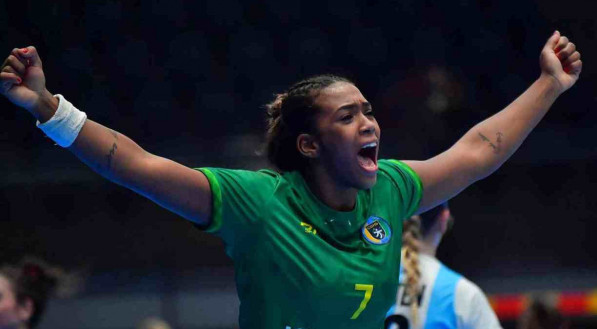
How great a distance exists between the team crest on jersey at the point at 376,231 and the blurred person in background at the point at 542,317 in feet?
8.05

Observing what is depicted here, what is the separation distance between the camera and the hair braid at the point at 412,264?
4.05 metres

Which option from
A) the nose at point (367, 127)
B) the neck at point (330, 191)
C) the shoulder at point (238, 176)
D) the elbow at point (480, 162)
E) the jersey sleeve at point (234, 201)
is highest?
the elbow at point (480, 162)

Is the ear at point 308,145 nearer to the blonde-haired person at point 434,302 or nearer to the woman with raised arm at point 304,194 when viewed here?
the woman with raised arm at point 304,194

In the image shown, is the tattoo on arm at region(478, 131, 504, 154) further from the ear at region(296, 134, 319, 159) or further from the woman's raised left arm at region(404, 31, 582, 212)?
the ear at region(296, 134, 319, 159)

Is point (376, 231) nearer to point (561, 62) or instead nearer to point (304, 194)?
point (304, 194)

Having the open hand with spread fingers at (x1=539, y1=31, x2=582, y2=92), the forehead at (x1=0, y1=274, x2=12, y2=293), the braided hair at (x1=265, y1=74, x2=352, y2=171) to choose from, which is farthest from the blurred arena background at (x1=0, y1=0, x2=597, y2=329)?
the braided hair at (x1=265, y1=74, x2=352, y2=171)

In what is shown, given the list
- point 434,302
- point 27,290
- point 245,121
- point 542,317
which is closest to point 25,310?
point 27,290

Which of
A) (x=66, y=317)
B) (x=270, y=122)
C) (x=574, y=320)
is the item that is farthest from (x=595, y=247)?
(x=270, y=122)

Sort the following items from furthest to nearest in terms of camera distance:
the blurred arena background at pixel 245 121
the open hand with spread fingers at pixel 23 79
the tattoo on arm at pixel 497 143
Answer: the blurred arena background at pixel 245 121, the tattoo on arm at pixel 497 143, the open hand with spread fingers at pixel 23 79

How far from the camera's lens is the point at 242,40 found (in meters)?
9.19

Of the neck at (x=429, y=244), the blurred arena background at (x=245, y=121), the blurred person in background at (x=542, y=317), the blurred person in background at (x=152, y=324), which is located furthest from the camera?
the blurred arena background at (x=245, y=121)

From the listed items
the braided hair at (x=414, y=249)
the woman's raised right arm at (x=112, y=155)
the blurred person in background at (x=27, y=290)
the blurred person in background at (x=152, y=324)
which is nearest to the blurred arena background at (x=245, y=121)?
the blurred person in background at (x=152, y=324)

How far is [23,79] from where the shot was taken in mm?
2393

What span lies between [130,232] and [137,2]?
267cm
